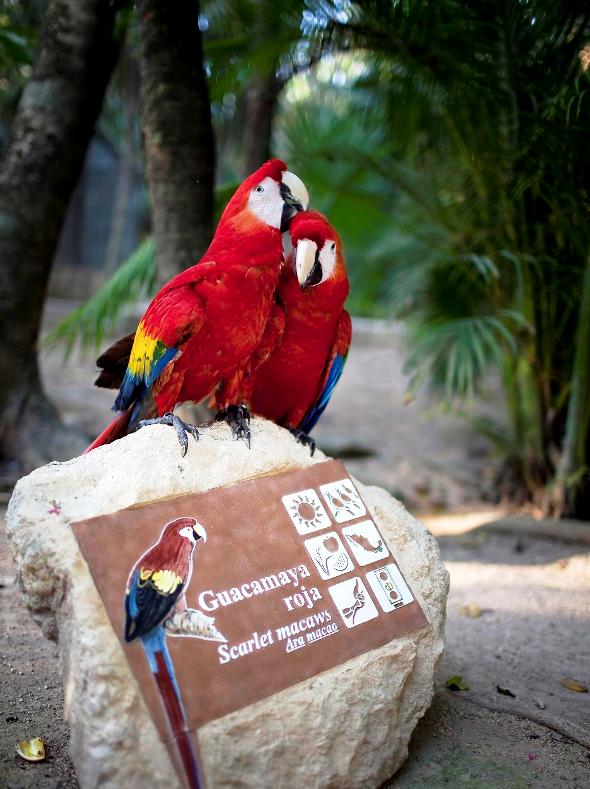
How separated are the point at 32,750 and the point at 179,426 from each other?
801 millimetres

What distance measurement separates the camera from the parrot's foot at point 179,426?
165cm

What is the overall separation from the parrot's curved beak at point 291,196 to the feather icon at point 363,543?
0.91 meters

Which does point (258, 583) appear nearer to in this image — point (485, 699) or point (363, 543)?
point (363, 543)

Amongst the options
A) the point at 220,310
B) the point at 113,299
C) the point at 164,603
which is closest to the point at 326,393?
the point at 220,310

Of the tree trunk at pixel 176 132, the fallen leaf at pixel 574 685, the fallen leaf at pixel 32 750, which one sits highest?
the tree trunk at pixel 176 132

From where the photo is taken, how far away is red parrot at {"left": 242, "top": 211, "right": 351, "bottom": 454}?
198 centimetres

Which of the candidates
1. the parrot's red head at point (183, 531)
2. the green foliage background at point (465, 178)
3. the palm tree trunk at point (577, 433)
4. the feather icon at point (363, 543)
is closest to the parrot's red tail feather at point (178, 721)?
the parrot's red head at point (183, 531)

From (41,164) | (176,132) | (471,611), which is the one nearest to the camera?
(471,611)

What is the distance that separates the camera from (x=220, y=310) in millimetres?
1846

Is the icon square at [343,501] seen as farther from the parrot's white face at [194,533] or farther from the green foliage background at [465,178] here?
the green foliage background at [465,178]

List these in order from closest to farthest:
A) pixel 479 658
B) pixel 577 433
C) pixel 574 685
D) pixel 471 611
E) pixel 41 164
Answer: pixel 574 685 < pixel 479 658 < pixel 471 611 < pixel 41 164 < pixel 577 433

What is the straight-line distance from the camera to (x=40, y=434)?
3.59m

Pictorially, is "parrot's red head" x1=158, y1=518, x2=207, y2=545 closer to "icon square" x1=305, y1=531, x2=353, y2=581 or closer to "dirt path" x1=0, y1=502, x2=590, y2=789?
"icon square" x1=305, y1=531, x2=353, y2=581

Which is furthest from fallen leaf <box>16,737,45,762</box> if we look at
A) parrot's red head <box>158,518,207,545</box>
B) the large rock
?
parrot's red head <box>158,518,207,545</box>
